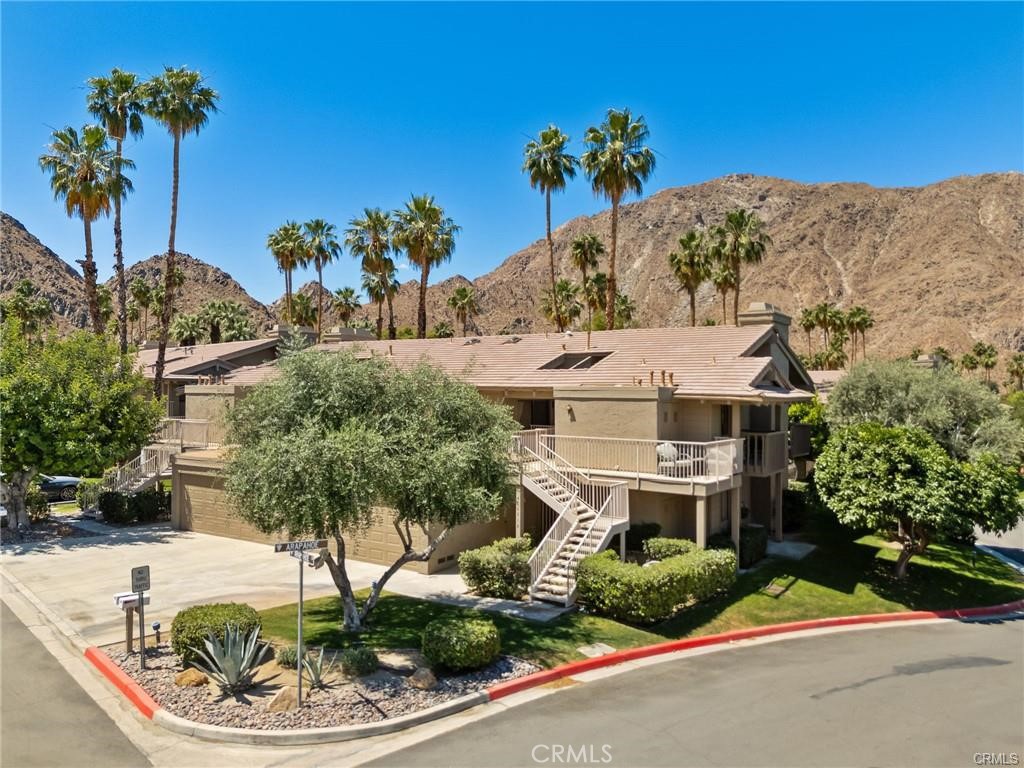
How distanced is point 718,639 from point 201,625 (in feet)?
33.6

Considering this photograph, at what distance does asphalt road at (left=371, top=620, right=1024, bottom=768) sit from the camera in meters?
9.59

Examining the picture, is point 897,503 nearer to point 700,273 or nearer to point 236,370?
point 236,370

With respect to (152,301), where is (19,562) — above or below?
below

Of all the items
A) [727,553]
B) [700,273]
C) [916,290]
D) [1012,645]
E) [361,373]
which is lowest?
[1012,645]

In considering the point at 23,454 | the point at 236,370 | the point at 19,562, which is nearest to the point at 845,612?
the point at 19,562

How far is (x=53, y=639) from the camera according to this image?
539 inches

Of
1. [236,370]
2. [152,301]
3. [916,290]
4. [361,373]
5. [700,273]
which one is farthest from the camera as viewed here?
[916,290]

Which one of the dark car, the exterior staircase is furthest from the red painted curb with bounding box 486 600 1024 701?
the dark car

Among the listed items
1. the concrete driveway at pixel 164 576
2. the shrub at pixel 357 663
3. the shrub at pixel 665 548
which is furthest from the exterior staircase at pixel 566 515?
the shrub at pixel 357 663

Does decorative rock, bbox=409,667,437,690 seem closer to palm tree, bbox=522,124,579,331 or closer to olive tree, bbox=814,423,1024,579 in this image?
olive tree, bbox=814,423,1024,579

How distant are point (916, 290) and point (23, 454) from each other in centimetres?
15736

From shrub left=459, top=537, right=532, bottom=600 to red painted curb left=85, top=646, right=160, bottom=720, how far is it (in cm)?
776

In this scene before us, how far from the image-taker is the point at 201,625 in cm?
1179

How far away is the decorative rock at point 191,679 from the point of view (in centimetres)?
1122
